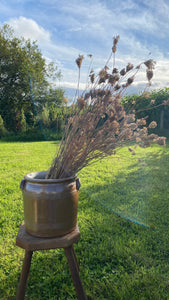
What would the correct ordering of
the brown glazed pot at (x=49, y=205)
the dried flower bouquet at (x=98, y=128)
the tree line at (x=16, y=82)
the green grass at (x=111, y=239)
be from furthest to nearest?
the tree line at (x=16, y=82)
the green grass at (x=111, y=239)
the dried flower bouquet at (x=98, y=128)
the brown glazed pot at (x=49, y=205)

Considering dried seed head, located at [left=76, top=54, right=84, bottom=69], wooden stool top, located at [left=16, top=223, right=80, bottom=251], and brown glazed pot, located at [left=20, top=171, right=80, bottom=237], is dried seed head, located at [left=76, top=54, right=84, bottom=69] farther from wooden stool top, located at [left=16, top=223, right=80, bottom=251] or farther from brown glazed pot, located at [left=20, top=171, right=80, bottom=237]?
wooden stool top, located at [left=16, top=223, right=80, bottom=251]

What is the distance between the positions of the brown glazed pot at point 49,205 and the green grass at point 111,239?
1.90ft

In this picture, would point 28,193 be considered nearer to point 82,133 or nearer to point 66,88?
point 82,133

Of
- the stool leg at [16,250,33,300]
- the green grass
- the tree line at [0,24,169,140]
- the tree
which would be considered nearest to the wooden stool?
the stool leg at [16,250,33,300]

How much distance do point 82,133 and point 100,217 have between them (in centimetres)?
143

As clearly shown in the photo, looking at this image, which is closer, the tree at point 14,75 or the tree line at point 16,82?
the tree line at point 16,82

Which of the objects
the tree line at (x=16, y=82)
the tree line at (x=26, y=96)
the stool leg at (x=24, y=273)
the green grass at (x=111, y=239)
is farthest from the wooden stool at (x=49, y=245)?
the tree line at (x=16, y=82)

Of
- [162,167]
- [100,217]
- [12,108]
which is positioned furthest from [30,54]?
[100,217]

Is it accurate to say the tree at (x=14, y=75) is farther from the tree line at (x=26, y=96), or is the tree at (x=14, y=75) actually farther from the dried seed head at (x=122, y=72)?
the dried seed head at (x=122, y=72)

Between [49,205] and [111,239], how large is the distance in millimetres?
1107

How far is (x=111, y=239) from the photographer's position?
2.01 m

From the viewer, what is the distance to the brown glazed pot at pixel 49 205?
1.10m

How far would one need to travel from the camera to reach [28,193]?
1.13 meters

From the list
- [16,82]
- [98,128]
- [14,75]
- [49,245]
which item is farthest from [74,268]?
[14,75]
